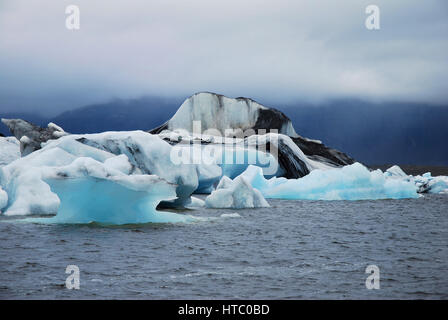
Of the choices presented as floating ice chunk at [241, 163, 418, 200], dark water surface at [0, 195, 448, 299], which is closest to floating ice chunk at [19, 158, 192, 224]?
dark water surface at [0, 195, 448, 299]

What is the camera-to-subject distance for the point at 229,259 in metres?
11.5

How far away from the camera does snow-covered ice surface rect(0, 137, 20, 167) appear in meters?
39.1

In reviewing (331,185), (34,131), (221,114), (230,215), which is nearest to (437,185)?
(331,185)

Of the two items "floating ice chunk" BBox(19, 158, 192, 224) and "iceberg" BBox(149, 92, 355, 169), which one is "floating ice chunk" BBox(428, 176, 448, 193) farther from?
"floating ice chunk" BBox(19, 158, 192, 224)

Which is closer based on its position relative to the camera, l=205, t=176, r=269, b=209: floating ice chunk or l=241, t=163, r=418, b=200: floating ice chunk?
l=205, t=176, r=269, b=209: floating ice chunk

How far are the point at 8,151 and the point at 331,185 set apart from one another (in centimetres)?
2363

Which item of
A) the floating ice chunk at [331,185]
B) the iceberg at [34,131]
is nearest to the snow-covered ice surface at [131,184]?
the floating ice chunk at [331,185]

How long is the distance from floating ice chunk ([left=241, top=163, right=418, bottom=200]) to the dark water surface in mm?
9485

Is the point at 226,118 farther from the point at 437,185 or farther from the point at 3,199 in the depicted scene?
the point at 3,199

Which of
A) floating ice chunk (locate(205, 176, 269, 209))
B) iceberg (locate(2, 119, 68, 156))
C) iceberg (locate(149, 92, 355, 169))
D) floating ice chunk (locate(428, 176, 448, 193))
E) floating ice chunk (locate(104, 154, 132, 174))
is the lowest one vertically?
floating ice chunk (locate(428, 176, 448, 193))

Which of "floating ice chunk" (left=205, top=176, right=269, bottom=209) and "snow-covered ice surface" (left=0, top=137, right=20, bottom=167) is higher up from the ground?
"snow-covered ice surface" (left=0, top=137, right=20, bottom=167)

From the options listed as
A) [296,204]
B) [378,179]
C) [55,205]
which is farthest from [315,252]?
[378,179]

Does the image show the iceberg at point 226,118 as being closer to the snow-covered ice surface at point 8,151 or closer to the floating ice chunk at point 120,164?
the snow-covered ice surface at point 8,151
